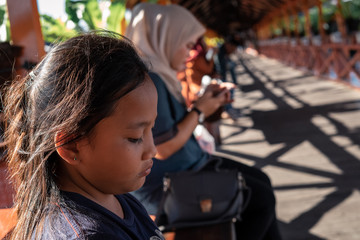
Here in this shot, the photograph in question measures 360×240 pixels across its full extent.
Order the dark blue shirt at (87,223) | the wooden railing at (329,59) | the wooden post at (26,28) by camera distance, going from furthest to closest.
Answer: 1. the wooden railing at (329,59)
2. the wooden post at (26,28)
3. the dark blue shirt at (87,223)

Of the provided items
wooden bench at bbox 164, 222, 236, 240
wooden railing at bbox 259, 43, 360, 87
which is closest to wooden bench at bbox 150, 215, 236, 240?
wooden bench at bbox 164, 222, 236, 240

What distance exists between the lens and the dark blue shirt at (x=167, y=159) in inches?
69.7

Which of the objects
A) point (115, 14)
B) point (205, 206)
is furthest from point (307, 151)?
point (205, 206)

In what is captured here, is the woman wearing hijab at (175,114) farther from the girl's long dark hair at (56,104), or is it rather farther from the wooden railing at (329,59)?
the wooden railing at (329,59)

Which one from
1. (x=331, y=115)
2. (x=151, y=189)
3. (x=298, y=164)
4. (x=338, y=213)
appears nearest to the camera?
(x=151, y=189)

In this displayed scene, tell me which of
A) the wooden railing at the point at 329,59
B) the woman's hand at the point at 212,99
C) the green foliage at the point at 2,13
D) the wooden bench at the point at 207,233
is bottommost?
the wooden railing at the point at 329,59

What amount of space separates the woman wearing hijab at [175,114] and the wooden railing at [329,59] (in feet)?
21.3

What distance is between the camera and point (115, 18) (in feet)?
9.78

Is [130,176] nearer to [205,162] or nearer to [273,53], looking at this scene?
[205,162]

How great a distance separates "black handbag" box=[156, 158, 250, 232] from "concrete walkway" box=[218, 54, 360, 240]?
1.12 metres

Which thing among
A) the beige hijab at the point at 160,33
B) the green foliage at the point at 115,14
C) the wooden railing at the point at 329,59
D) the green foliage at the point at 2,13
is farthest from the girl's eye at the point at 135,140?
the wooden railing at the point at 329,59

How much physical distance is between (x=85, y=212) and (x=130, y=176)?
0.11 m

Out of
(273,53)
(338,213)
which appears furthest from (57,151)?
(273,53)

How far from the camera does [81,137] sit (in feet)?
2.64
